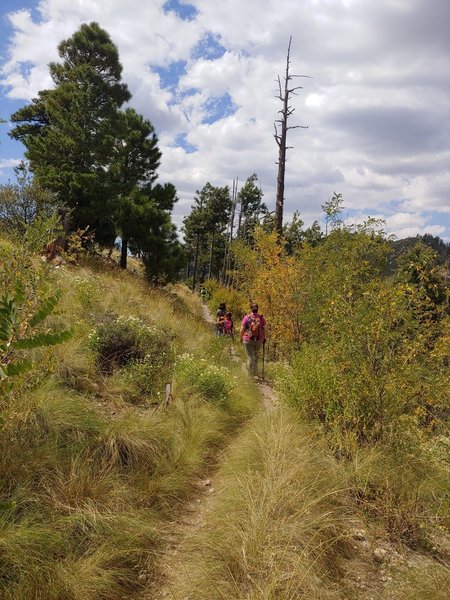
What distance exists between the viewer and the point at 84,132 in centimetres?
1566

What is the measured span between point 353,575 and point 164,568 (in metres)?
1.30

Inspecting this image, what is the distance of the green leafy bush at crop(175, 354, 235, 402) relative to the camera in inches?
244

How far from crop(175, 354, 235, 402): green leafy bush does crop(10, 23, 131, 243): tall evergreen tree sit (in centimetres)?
1089

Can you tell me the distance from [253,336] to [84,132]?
442 inches

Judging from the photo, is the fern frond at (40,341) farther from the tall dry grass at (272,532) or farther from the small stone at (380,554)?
the small stone at (380,554)

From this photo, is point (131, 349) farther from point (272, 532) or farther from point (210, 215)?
point (210, 215)

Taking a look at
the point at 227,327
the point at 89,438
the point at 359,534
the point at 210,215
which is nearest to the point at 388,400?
the point at 359,534

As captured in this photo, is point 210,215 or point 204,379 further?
point 210,215

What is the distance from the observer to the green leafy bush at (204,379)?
20.3ft

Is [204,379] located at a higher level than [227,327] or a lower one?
lower

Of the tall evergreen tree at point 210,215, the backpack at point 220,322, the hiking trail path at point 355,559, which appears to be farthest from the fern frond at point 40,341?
the tall evergreen tree at point 210,215

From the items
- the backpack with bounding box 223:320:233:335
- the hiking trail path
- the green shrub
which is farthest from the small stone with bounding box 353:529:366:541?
the backpack with bounding box 223:320:233:335

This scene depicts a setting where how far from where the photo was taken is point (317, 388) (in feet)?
16.6

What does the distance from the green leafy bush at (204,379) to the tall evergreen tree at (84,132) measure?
35.7 ft
